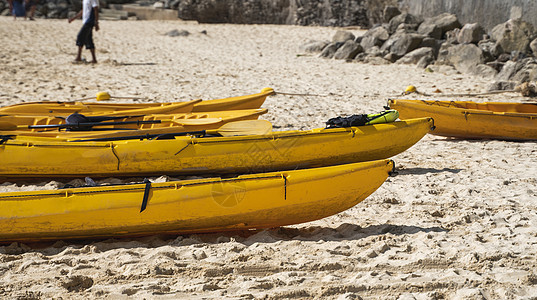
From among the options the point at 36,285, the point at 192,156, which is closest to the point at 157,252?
the point at 36,285

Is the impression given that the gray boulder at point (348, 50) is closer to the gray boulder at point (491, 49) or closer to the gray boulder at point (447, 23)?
the gray boulder at point (447, 23)

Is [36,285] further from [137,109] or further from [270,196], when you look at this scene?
→ [137,109]

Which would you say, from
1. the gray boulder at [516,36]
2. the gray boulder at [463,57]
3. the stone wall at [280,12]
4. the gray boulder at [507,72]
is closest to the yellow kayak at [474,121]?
the gray boulder at [507,72]

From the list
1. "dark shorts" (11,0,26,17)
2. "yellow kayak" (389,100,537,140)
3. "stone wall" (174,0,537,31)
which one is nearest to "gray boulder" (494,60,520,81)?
"yellow kayak" (389,100,537,140)

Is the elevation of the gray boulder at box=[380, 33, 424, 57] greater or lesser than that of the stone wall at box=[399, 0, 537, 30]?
lesser

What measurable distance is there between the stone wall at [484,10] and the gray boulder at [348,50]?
270cm

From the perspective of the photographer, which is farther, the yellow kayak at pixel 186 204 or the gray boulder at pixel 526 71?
the gray boulder at pixel 526 71

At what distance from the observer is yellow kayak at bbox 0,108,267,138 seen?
16.9ft

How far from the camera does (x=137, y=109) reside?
239 inches

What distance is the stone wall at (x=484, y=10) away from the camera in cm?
1147

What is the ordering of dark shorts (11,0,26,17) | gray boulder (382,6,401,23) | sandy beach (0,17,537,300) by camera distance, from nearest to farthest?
sandy beach (0,17,537,300) < gray boulder (382,6,401,23) < dark shorts (11,0,26,17)

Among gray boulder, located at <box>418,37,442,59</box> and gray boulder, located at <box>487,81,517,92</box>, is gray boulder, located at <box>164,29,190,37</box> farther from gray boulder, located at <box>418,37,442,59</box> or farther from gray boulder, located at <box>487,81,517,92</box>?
gray boulder, located at <box>487,81,517,92</box>

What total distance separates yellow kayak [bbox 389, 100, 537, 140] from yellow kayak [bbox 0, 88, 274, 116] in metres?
1.76

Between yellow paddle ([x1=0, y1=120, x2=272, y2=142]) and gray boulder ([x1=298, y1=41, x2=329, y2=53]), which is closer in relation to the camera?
yellow paddle ([x1=0, y1=120, x2=272, y2=142])
